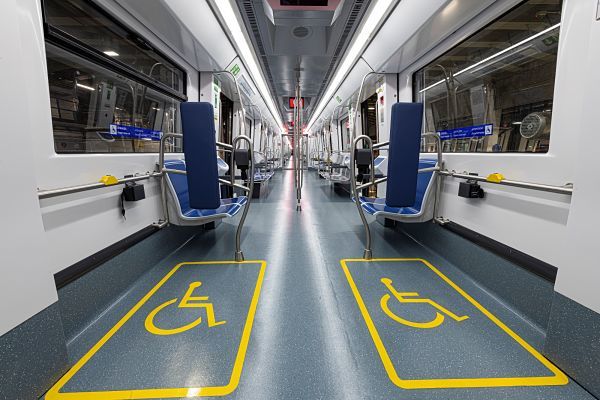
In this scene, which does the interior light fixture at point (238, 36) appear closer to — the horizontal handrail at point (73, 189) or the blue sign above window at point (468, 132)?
the horizontal handrail at point (73, 189)

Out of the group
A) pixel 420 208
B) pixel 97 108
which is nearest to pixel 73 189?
pixel 97 108

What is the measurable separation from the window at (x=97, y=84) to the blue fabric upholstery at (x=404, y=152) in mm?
2737

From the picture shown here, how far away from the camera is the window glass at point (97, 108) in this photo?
209cm

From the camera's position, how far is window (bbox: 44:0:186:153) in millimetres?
2076

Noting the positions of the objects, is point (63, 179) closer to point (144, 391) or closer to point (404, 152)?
point (144, 391)

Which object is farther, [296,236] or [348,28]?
[348,28]

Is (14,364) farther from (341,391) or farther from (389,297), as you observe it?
(389,297)

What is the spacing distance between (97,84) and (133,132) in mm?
560

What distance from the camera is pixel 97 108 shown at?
2.57 meters

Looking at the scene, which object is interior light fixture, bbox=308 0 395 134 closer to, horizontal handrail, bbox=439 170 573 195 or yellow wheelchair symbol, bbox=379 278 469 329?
horizontal handrail, bbox=439 170 573 195

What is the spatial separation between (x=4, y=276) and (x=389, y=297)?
2362 mm

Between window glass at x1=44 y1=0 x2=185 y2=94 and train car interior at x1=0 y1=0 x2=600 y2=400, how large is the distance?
0.07ft

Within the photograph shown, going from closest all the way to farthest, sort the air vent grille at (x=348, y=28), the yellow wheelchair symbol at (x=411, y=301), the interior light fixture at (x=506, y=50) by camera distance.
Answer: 1. the yellow wheelchair symbol at (x=411, y=301)
2. the interior light fixture at (x=506, y=50)
3. the air vent grille at (x=348, y=28)

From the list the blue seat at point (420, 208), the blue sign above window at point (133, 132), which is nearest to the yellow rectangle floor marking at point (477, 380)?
the blue seat at point (420, 208)
